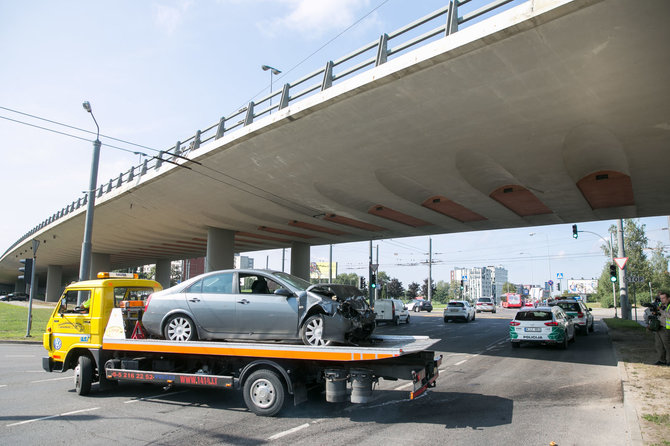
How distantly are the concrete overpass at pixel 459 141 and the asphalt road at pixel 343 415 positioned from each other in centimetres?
663

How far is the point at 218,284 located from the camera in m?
7.67

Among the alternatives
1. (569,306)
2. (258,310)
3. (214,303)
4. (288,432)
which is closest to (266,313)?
(258,310)

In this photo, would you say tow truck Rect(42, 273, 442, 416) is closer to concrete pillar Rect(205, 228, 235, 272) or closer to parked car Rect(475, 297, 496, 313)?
concrete pillar Rect(205, 228, 235, 272)

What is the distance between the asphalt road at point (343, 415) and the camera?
5.69m

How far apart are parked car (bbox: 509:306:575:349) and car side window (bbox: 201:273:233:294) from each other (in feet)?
38.1

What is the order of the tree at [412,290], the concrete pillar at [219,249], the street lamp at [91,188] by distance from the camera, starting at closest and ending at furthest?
the street lamp at [91,188], the concrete pillar at [219,249], the tree at [412,290]

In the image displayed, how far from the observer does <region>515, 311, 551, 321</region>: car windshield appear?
1509 cm

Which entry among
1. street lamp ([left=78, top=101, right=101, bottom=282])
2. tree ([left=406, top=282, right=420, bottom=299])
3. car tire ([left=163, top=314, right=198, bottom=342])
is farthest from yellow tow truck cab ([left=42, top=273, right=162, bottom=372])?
tree ([left=406, top=282, right=420, bottom=299])

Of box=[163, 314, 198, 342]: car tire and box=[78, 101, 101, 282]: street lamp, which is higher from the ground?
box=[78, 101, 101, 282]: street lamp

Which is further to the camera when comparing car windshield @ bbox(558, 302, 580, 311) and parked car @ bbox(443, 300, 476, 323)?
parked car @ bbox(443, 300, 476, 323)

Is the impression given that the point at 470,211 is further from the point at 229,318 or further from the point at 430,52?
the point at 229,318

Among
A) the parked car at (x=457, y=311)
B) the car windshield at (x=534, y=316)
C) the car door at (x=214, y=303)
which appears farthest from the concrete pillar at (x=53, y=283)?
the car door at (x=214, y=303)

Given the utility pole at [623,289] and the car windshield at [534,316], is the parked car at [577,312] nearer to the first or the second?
the car windshield at [534,316]

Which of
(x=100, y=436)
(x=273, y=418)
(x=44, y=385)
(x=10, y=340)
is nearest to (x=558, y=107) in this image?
(x=273, y=418)
